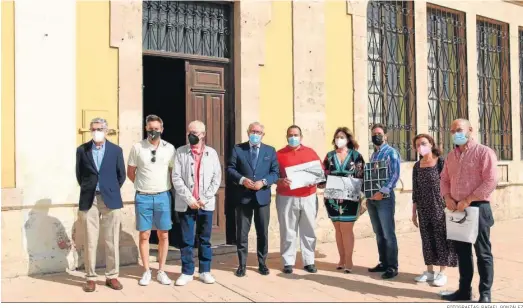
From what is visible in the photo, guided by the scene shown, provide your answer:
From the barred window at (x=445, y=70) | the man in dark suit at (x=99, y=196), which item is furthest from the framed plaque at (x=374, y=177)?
the barred window at (x=445, y=70)

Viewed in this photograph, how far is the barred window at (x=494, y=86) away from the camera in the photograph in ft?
35.9

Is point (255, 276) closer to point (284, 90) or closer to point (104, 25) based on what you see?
point (284, 90)

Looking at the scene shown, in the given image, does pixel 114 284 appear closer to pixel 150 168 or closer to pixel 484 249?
pixel 150 168

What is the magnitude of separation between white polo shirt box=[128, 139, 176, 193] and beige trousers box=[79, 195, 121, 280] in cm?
42

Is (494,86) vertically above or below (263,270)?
above

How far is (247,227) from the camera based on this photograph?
625 cm

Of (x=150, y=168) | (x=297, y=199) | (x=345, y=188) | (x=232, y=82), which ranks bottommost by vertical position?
(x=297, y=199)

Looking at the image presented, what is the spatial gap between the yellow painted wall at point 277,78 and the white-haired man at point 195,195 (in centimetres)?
196

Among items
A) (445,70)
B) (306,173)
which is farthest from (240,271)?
(445,70)

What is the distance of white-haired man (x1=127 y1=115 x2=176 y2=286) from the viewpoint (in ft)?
18.9

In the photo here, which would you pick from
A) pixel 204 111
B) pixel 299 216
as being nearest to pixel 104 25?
pixel 204 111

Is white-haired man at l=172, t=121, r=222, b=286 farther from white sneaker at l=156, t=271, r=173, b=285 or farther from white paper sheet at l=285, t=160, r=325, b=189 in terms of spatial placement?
white paper sheet at l=285, t=160, r=325, b=189

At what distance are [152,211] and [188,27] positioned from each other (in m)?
2.90

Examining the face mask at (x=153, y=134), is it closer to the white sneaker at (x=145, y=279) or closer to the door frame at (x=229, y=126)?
the white sneaker at (x=145, y=279)
